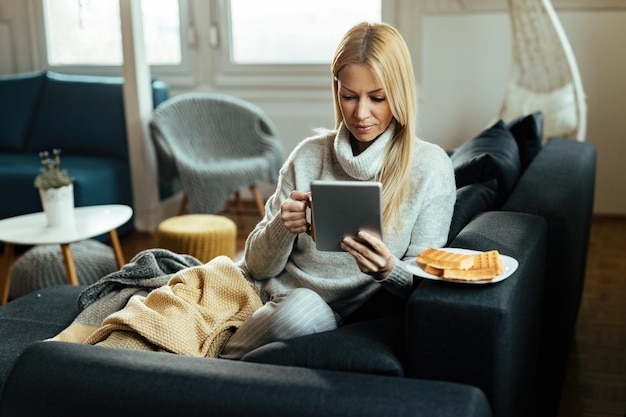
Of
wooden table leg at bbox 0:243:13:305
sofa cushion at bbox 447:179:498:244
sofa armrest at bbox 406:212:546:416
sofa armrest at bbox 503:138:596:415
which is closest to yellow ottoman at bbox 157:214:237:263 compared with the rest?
A: wooden table leg at bbox 0:243:13:305

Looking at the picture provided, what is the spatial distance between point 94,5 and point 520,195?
3.73 m

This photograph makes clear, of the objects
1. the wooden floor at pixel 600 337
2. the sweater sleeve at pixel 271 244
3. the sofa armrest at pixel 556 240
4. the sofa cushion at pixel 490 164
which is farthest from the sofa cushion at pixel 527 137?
the sweater sleeve at pixel 271 244

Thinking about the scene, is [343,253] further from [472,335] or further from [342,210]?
[472,335]

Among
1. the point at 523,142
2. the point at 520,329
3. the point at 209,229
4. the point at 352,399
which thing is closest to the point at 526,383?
the point at 520,329

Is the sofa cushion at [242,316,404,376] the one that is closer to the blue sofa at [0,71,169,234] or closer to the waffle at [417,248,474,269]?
the waffle at [417,248,474,269]

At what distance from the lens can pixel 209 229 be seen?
341 centimetres

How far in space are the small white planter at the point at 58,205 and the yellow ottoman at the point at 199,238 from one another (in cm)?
40

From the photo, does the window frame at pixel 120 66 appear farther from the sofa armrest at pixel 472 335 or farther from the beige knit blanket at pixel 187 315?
the sofa armrest at pixel 472 335

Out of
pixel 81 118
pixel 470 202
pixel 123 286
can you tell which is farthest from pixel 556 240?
pixel 81 118

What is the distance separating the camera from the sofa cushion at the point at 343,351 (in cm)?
140

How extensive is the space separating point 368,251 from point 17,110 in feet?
11.8

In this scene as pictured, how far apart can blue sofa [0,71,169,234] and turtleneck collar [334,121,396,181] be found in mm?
2376

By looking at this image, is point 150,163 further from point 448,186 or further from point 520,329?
point 520,329

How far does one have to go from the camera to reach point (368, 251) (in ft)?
4.96
